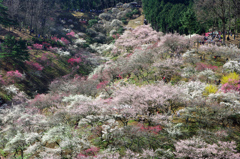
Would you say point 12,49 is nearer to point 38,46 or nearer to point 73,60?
point 38,46

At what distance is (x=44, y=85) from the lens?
4706 cm

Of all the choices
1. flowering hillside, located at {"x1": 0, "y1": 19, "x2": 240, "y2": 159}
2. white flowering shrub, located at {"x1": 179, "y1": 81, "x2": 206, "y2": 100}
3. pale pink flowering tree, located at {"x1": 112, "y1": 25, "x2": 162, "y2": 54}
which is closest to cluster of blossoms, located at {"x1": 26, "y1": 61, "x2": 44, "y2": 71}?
flowering hillside, located at {"x1": 0, "y1": 19, "x2": 240, "y2": 159}

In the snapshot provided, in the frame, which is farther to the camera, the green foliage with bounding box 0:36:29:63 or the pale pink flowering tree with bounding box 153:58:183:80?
the green foliage with bounding box 0:36:29:63

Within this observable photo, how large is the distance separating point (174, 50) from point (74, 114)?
1086 inches

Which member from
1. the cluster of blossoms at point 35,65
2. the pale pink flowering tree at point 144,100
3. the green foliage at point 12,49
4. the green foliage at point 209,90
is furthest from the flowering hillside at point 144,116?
the cluster of blossoms at point 35,65

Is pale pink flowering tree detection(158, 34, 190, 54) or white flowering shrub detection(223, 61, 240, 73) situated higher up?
pale pink flowering tree detection(158, 34, 190, 54)

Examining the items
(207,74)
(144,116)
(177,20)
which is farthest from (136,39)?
(144,116)

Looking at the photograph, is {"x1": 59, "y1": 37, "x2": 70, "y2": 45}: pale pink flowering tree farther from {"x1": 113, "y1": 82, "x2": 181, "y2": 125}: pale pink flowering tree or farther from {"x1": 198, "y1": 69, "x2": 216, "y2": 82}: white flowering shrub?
{"x1": 198, "y1": 69, "x2": 216, "y2": 82}: white flowering shrub

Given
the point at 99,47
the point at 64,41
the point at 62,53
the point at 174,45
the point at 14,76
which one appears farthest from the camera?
the point at 99,47

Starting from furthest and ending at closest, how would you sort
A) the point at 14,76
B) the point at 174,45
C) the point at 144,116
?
the point at 14,76 → the point at 174,45 → the point at 144,116

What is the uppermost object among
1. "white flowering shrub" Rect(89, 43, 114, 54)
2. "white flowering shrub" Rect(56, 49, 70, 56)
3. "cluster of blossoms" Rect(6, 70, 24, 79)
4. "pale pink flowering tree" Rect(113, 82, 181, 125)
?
"white flowering shrub" Rect(89, 43, 114, 54)

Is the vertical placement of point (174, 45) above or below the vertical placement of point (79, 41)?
below

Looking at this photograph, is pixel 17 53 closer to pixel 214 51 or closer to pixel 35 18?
pixel 35 18

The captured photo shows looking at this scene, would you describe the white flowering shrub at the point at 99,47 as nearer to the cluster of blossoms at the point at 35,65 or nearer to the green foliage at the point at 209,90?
the cluster of blossoms at the point at 35,65
